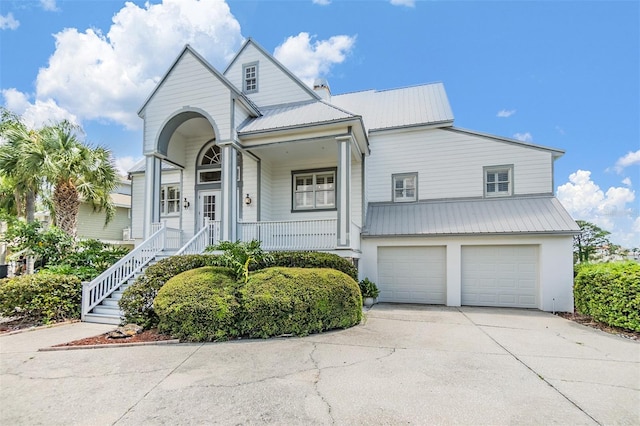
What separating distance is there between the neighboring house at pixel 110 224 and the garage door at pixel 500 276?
767 inches

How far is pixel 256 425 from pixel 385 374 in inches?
79.2

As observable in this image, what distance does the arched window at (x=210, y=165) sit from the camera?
1272 centimetres

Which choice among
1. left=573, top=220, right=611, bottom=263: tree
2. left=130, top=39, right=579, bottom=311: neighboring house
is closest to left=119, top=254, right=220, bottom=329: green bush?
left=130, top=39, right=579, bottom=311: neighboring house

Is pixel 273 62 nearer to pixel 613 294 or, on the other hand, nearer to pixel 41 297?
pixel 41 297

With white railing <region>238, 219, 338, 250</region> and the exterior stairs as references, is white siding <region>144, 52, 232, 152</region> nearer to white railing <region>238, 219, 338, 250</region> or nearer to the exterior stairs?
white railing <region>238, 219, 338, 250</region>

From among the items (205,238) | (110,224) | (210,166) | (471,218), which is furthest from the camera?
(110,224)

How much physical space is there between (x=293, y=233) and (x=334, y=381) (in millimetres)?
6350

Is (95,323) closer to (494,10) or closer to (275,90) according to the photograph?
(275,90)

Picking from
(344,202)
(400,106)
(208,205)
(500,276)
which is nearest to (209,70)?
(208,205)

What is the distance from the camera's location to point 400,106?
590 inches

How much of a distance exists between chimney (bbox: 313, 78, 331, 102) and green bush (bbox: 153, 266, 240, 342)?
1143 centimetres

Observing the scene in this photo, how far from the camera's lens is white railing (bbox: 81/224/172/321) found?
8227mm

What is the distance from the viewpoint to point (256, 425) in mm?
3100

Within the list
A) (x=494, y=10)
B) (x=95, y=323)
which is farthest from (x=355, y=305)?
(x=494, y=10)
